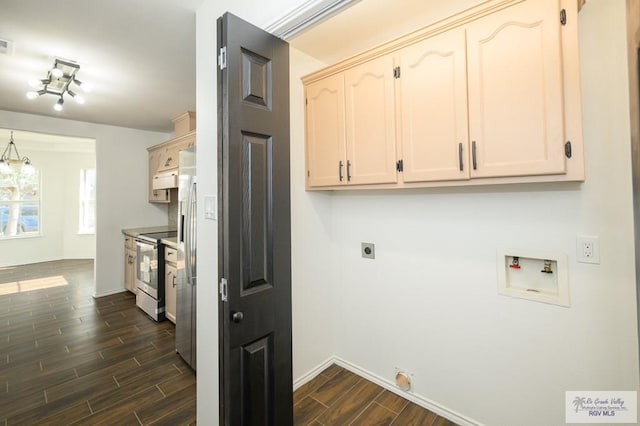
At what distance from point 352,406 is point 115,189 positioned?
4.43m

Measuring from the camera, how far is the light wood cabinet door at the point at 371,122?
5.65 ft

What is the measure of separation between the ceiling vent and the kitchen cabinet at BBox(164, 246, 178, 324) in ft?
6.57

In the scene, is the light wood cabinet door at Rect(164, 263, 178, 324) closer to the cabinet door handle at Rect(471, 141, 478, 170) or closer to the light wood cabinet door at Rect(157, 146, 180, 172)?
the light wood cabinet door at Rect(157, 146, 180, 172)

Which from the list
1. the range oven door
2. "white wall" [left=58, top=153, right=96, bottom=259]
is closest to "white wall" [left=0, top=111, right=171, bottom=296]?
the range oven door

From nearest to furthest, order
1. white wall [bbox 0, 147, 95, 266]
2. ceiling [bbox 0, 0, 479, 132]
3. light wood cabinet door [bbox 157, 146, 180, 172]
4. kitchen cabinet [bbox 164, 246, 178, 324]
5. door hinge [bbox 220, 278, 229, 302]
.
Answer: door hinge [bbox 220, 278, 229, 302] < ceiling [bbox 0, 0, 479, 132] < kitchen cabinet [bbox 164, 246, 178, 324] < light wood cabinet door [bbox 157, 146, 180, 172] < white wall [bbox 0, 147, 95, 266]

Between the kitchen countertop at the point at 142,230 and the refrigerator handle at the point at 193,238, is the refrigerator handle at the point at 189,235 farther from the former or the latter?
the kitchen countertop at the point at 142,230

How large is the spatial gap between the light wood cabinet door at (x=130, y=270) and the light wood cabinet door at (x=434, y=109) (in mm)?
3968

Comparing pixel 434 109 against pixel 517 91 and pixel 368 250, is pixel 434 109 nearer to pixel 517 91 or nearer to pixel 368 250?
pixel 517 91

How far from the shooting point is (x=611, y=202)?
1271 millimetres

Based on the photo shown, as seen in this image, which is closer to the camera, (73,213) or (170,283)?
(170,283)

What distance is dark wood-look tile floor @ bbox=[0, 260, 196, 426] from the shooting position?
6.23 feet

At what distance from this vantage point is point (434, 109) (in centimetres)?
154

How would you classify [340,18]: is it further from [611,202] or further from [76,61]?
[76,61]

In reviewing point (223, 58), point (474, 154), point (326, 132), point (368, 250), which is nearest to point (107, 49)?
point (223, 58)
